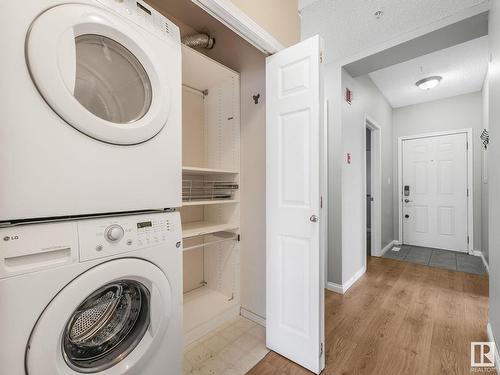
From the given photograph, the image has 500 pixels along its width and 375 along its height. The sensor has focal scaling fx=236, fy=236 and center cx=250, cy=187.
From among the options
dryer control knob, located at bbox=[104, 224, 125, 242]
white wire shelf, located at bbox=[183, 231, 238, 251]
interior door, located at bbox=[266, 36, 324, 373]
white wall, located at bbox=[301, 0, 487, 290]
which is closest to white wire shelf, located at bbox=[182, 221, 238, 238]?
white wire shelf, located at bbox=[183, 231, 238, 251]

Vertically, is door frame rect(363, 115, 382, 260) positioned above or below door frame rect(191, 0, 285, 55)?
below

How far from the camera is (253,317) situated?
200cm

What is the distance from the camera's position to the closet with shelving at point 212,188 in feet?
6.48

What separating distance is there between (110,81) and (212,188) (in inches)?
49.6

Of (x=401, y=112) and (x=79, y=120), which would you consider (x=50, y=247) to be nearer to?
(x=79, y=120)

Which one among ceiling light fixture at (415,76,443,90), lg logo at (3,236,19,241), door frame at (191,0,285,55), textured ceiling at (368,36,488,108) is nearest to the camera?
lg logo at (3,236,19,241)

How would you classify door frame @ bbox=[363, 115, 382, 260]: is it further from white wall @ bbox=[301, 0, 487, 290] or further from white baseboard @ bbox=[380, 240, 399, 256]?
white wall @ bbox=[301, 0, 487, 290]

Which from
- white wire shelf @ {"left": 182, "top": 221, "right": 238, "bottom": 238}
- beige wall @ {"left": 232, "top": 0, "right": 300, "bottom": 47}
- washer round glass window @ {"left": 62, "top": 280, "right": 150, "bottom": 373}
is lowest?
washer round glass window @ {"left": 62, "top": 280, "right": 150, "bottom": 373}

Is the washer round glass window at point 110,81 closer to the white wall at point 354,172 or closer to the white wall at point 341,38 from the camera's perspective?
the white wall at point 341,38

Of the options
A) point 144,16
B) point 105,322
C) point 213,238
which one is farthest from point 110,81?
point 213,238

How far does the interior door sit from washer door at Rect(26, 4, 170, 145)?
0.80m

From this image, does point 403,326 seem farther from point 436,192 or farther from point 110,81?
point 436,192

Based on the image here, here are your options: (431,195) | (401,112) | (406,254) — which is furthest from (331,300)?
(401,112)

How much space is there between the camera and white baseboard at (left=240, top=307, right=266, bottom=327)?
6.35 ft
